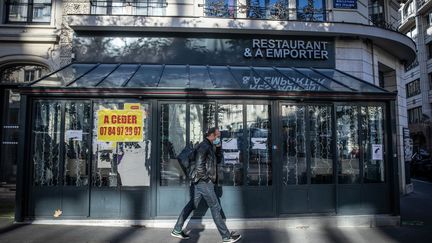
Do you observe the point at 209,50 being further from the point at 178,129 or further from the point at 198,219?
the point at 198,219

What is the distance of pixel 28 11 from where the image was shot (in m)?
11.5

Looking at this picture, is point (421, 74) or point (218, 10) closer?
point (218, 10)

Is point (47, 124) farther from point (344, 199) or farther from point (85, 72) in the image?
point (344, 199)

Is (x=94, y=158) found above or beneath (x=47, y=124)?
beneath

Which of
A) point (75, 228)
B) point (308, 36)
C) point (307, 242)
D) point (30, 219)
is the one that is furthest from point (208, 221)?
point (308, 36)

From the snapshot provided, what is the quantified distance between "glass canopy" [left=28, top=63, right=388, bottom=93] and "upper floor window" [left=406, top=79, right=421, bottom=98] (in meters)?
35.9

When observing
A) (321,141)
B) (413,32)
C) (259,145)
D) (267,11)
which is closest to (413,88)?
(413,32)

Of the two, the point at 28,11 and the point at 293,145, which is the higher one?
the point at 28,11

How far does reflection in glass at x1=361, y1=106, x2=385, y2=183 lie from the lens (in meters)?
8.90

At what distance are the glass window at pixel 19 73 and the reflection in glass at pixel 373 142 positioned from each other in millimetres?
9431

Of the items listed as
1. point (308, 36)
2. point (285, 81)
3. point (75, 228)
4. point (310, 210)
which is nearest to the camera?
point (75, 228)

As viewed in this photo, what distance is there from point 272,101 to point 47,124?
513 cm

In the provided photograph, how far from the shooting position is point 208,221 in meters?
8.07

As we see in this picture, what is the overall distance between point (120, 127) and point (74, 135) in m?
1.05
